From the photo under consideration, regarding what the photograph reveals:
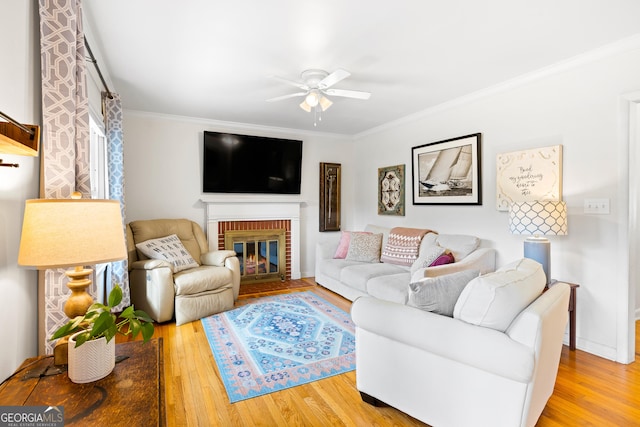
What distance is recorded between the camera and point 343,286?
4.22 m

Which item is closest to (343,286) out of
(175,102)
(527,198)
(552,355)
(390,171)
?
(390,171)

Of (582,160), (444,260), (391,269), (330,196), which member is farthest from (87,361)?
(330,196)

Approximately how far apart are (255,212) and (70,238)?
152 inches

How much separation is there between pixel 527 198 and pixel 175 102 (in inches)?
157

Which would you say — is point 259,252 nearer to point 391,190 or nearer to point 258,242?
point 258,242

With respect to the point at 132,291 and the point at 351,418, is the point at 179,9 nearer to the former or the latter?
the point at 351,418

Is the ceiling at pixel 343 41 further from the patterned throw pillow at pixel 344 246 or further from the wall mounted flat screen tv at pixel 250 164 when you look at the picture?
the patterned throw pillow at pixel 344 246

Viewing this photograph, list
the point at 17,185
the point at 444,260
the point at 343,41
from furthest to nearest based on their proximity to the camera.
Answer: the point at 444,260, the point at 343,41, the point at 17,185

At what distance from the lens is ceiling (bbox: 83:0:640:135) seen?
2055 millimetres

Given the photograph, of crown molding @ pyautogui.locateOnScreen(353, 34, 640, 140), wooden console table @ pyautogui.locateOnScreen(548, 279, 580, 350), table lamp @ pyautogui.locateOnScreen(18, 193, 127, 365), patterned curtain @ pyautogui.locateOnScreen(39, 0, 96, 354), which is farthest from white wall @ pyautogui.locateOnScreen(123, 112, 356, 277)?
wooden console table @ pyautogui.locateOnScreen(548, 279, 580, 350)

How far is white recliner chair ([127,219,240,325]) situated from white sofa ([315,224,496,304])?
1306mm

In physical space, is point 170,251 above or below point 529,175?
below

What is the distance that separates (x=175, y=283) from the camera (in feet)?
11.3

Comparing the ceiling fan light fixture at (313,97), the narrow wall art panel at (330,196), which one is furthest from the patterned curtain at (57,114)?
the narrow wall art panel at (330,196)
